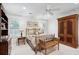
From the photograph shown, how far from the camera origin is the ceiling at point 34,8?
214 centimetres

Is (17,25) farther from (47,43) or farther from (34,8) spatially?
(47,43)

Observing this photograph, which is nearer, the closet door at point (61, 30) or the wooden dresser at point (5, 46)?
the wooden dresser at point (5, 46)

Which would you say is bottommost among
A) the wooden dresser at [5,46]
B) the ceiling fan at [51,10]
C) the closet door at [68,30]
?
the wooden dresser at [5,46]

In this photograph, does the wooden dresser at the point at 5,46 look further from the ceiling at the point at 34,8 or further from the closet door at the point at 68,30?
the closet door at the point at 68,30

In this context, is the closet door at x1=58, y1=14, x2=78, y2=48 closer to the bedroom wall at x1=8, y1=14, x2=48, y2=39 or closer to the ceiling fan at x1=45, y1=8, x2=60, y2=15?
the ceiling fan at x1=45, y1=8, x2=60, y2=15

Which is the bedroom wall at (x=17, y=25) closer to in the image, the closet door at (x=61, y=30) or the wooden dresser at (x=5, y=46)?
the wooden dresser at (x=5, y=46)

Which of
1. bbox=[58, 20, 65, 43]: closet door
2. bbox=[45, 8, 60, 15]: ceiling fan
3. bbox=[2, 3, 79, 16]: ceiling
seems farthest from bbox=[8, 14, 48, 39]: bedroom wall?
bbox=[58, 20, 65, 43]: closet door

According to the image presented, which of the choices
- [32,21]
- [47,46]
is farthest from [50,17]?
[47,46]

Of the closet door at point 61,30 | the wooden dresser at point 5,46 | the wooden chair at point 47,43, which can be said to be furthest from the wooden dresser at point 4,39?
the closet door at point 61,30

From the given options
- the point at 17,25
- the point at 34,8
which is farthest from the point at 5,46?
the point at 34,8

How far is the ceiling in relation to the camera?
2.14 metres

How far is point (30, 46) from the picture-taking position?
2217 millimetres

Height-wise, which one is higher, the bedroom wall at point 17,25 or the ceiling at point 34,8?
the ceiling at point 34,8

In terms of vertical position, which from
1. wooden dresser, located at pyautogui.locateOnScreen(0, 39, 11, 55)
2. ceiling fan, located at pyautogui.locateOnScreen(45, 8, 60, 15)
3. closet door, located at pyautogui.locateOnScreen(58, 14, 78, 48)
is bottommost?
wooden dresser, located at pyautogui.locateOnScreen(0, 39, 11, 55)
